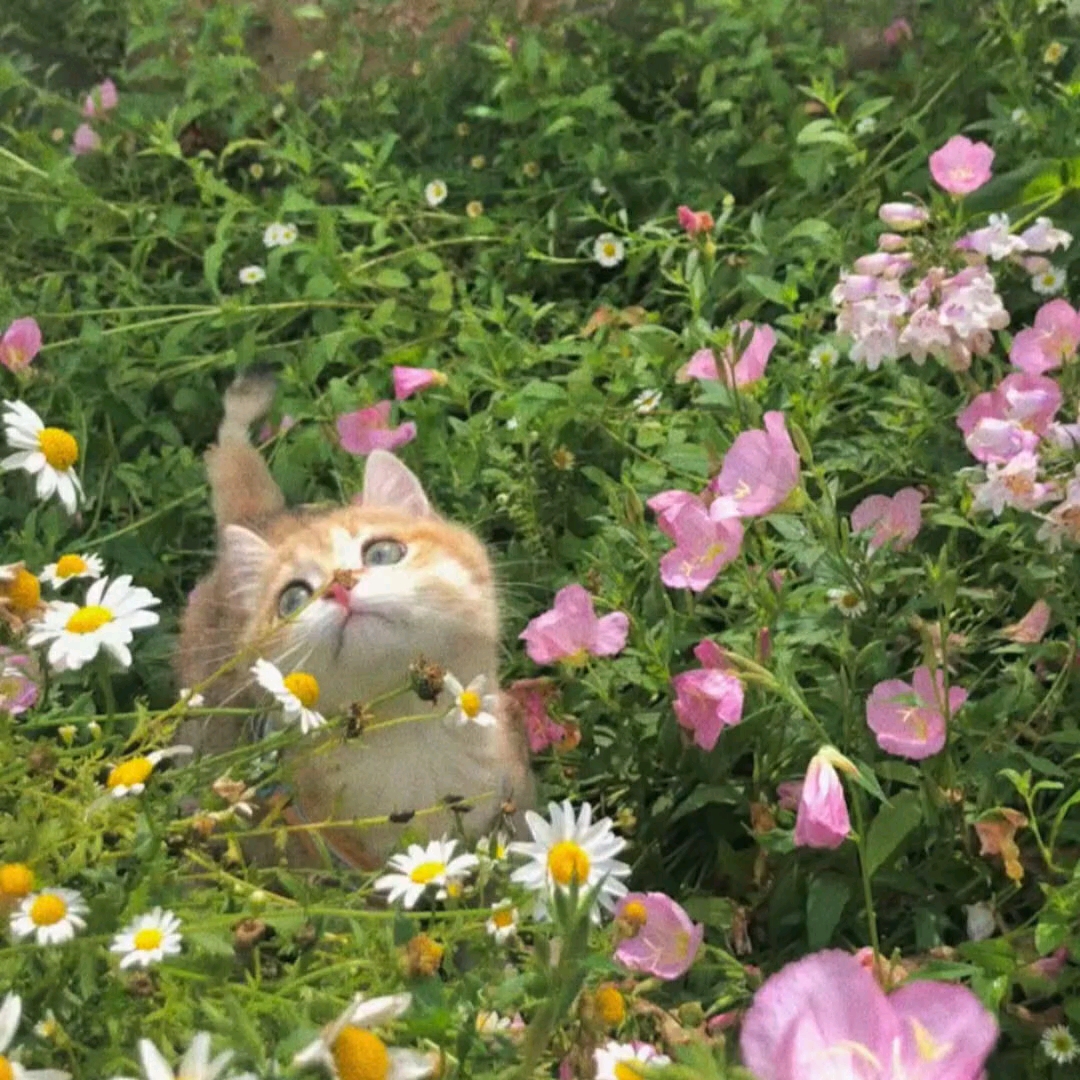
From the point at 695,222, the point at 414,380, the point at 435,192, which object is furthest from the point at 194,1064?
the point at 435,192

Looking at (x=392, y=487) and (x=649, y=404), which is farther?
(x=649, y=404)

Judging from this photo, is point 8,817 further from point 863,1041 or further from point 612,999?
point 863,1041

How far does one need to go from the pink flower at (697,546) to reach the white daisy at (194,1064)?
563 mm

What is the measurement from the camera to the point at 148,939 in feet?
2.22

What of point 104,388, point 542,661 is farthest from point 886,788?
point 104,388

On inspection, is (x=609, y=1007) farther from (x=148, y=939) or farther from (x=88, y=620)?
(x=88, y=620)

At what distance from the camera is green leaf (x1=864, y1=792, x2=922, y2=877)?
0.88m

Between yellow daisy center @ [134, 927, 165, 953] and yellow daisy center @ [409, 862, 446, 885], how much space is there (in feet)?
0.57

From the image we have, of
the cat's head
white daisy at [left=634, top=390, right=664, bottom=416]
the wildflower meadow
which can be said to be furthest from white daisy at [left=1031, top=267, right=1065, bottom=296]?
the cat's head

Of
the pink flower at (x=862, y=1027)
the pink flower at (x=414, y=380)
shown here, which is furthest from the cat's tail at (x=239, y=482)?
the pink flower at (x=862, y=1027)

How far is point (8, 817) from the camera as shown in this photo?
2.55 feet

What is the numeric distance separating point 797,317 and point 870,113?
14.9 inches

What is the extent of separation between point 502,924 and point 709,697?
0.30 m

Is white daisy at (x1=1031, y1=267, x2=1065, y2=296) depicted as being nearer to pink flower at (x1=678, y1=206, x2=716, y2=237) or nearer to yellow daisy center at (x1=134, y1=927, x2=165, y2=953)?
pink flower at (x1=678, y1=206, x2=716, y2=237)
